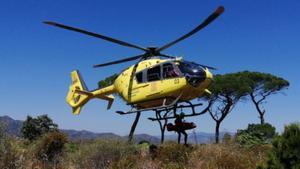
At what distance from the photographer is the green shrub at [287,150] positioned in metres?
7.34

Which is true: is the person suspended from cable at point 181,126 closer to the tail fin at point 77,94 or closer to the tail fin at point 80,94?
the tail fin at point 80,94

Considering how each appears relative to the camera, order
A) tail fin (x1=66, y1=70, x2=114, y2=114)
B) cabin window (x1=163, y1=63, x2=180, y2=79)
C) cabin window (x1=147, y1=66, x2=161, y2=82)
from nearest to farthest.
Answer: cabin window (x1=163, y1=63, x2=180, y2=79) < cabin window (x1=147, y1=66, x2=161, y2=82) < tail fin (x1=66, y1=70, x2=114, y2=114)

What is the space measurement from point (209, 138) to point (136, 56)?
194 inches

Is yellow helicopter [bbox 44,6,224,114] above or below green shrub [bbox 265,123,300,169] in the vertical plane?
above

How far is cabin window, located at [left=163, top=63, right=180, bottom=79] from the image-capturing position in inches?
671

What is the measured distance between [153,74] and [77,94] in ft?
31.1

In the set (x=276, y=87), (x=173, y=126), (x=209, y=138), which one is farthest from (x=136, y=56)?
(x=276, y=87)

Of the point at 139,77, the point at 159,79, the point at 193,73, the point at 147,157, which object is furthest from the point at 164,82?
the point at 147,157

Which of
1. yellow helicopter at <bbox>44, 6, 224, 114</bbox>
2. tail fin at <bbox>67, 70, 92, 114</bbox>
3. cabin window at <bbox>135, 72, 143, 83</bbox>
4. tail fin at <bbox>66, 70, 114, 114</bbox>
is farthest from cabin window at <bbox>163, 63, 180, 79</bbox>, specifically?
tail fin at <bbox>67, 70, 92, 114</bbox>

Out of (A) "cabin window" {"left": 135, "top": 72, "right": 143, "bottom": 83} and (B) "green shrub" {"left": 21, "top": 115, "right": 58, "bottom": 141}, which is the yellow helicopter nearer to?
(A) "cabin window" {"left": 135, "top": 72, "right": 143, "bottom": 83}

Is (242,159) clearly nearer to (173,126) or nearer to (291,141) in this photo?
(173,126)

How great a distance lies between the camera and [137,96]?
1858 centimetres

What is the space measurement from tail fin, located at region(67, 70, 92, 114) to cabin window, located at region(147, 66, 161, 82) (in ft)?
21.1

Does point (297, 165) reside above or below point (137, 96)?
below
